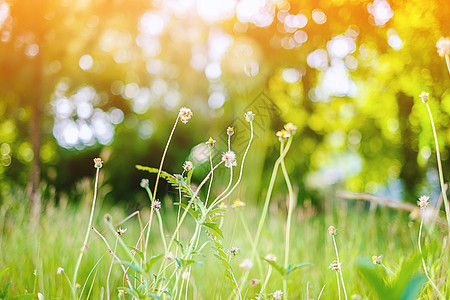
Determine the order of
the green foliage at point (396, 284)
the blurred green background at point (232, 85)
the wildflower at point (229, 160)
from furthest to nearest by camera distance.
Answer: the blurred green background at point (232, 85), the wildflower at point (229, 160), the green foliage at point (396, 284)

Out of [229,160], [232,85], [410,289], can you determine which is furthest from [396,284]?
[232,85]

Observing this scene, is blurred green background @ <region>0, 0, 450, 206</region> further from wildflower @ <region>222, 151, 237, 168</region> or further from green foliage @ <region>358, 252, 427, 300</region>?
green foliage @ <region>358, 252, 427, 300</region>

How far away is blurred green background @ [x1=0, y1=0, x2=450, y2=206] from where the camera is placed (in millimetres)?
4051

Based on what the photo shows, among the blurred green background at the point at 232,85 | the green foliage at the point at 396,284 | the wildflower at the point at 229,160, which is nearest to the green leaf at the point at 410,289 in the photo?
the green foliage at the point at 396,284

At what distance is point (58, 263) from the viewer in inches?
85.3

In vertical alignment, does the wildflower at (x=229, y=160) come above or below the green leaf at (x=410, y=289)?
above

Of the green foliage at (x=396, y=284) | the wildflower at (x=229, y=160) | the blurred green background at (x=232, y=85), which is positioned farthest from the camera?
the blurred green background at (x=232, y=85)

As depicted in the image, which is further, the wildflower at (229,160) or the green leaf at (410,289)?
the wildflower at (229,160)

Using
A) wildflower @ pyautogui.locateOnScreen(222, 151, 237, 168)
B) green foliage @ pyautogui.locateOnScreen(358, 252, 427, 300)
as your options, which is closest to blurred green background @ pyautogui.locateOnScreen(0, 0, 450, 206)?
wildflower @ pyautogui.locateOnScreen(222, 151, 237, 168)

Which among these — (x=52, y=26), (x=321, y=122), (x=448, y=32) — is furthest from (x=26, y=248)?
(x=321, y=122)

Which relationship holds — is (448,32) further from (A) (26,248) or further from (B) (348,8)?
(A) (26,248)

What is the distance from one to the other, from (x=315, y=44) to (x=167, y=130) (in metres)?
3.20

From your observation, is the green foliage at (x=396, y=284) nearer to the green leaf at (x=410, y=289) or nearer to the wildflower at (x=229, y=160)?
the green leaf at (x=410, y=289)

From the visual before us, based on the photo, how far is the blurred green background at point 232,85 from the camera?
4051 millimetres
